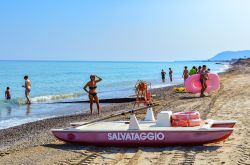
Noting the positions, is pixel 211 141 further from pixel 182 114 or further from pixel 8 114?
pixel 8 114

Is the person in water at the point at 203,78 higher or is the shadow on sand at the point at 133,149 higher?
the person in water at the point at 203,78

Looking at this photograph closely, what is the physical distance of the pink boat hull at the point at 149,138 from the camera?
8.57 meters

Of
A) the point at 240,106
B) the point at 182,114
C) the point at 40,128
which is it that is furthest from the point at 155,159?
the point at 240,106

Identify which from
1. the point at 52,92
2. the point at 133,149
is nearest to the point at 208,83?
the point at 133,149

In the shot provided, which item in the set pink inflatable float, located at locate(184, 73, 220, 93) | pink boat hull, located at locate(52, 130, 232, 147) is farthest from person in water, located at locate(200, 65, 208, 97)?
pink boat hull, located at locate(52, 130, 232, 147)

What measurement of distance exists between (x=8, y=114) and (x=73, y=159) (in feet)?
39.6

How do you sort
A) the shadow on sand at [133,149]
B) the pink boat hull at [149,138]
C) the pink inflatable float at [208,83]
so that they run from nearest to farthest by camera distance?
the shadow on sand at [133,149], the pink boat hull at [149,138], the pink inflatable float at [208,83]

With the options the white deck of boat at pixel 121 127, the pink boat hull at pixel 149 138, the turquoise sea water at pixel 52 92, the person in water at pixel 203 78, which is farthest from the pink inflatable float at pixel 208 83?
the pink boat hull at pixel 149 138

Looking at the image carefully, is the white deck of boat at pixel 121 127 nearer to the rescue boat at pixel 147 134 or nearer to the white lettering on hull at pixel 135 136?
the rescue boat at pixel 147 134

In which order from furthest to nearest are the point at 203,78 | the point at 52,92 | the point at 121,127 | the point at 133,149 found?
the point at 52,92 → the point at 203,78 → the point at 121,127 → the point at 133,149

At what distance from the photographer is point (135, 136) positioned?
8852 millimetres

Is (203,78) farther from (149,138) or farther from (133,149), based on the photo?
(133,149)

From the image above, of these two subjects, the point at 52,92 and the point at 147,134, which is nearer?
the point at 147,134

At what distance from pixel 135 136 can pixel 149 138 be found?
0.98 ft
